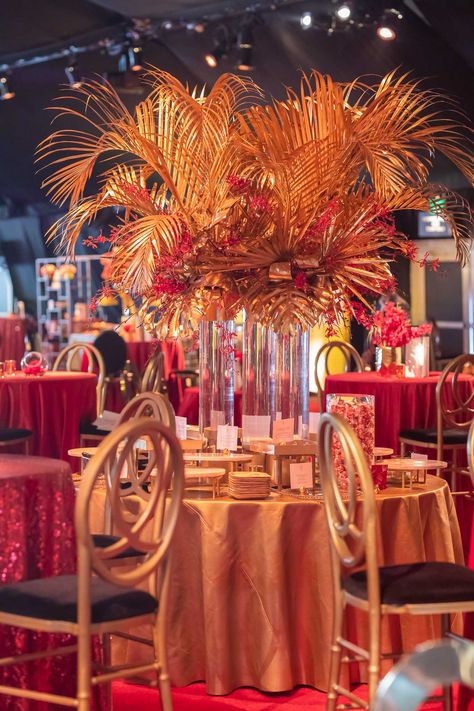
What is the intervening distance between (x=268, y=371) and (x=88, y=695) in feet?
5.47

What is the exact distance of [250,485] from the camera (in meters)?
3.38

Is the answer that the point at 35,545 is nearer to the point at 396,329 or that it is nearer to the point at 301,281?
the point at 301,281

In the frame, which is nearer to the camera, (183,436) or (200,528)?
(200,528)

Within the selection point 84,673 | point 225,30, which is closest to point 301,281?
point 84,673

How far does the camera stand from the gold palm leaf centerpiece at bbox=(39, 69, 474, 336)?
370cm

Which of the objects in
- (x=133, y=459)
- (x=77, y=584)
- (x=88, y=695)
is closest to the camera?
(x=88, y=695)

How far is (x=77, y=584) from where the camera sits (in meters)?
2.55

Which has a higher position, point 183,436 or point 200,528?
point 183,436

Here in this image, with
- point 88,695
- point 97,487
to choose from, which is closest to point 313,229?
point 97,487

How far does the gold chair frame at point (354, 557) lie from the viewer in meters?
2.49

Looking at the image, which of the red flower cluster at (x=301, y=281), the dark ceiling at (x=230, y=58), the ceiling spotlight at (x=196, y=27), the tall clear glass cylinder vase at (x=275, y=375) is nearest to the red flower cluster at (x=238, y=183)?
the red flower cluster at (x=301, y=281)

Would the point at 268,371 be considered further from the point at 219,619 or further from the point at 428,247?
the point at 428,247

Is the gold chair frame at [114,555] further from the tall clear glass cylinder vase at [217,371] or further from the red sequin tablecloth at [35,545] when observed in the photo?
the tall clear glass cylinder vase at [217,371]

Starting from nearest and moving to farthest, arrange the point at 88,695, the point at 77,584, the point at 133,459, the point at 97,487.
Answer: the point at 88,695, the point at 77,584, the point at 133,459, the point at 97,487
